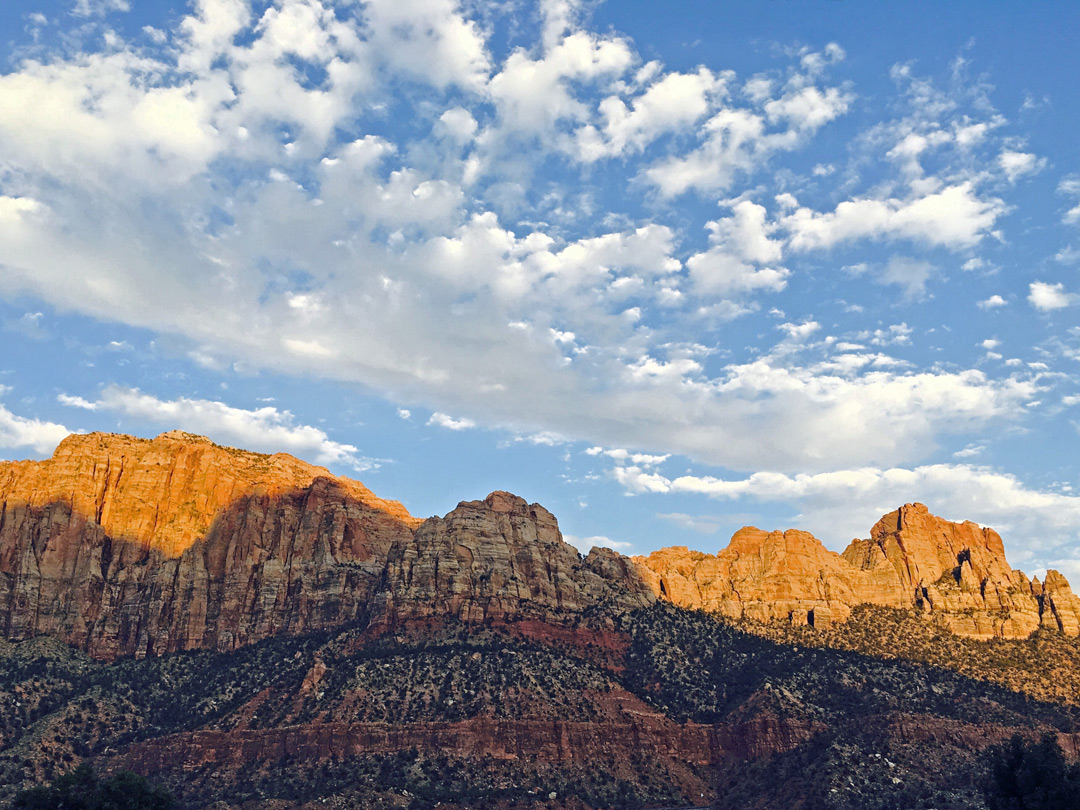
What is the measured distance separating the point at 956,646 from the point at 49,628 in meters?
157

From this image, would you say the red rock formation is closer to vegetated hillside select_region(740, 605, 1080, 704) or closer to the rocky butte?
the rocky butte

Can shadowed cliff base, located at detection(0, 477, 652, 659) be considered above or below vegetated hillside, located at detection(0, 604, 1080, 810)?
above

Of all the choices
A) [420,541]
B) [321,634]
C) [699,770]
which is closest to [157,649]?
[321,634]

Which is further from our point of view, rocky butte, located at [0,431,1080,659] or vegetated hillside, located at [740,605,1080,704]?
rocky butte, located at [0,431,1080,659]

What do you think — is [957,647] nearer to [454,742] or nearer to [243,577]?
[454,742]

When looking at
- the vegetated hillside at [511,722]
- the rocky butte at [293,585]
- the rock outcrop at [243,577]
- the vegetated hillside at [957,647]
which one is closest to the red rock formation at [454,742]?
the vegetated hillside at [511,722]

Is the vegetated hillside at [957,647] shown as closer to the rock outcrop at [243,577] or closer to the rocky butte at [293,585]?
the rocky butte at [293,585]

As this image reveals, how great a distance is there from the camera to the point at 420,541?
610 ft

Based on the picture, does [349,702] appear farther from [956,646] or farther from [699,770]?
[956,646]

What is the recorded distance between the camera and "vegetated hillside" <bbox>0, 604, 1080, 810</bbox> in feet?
437

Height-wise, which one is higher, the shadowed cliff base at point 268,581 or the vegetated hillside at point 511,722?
the shadowed cliff base at point 268,581

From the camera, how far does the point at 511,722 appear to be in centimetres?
14300

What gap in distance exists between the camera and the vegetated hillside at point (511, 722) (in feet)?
437

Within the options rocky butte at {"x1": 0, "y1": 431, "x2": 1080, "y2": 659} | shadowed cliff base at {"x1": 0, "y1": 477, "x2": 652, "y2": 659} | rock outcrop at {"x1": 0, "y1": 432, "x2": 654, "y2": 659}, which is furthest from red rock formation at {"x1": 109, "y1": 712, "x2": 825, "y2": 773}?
rock outcrop at {"x1": 0, "y1": 432, "x2": 654, "y2": 659}
